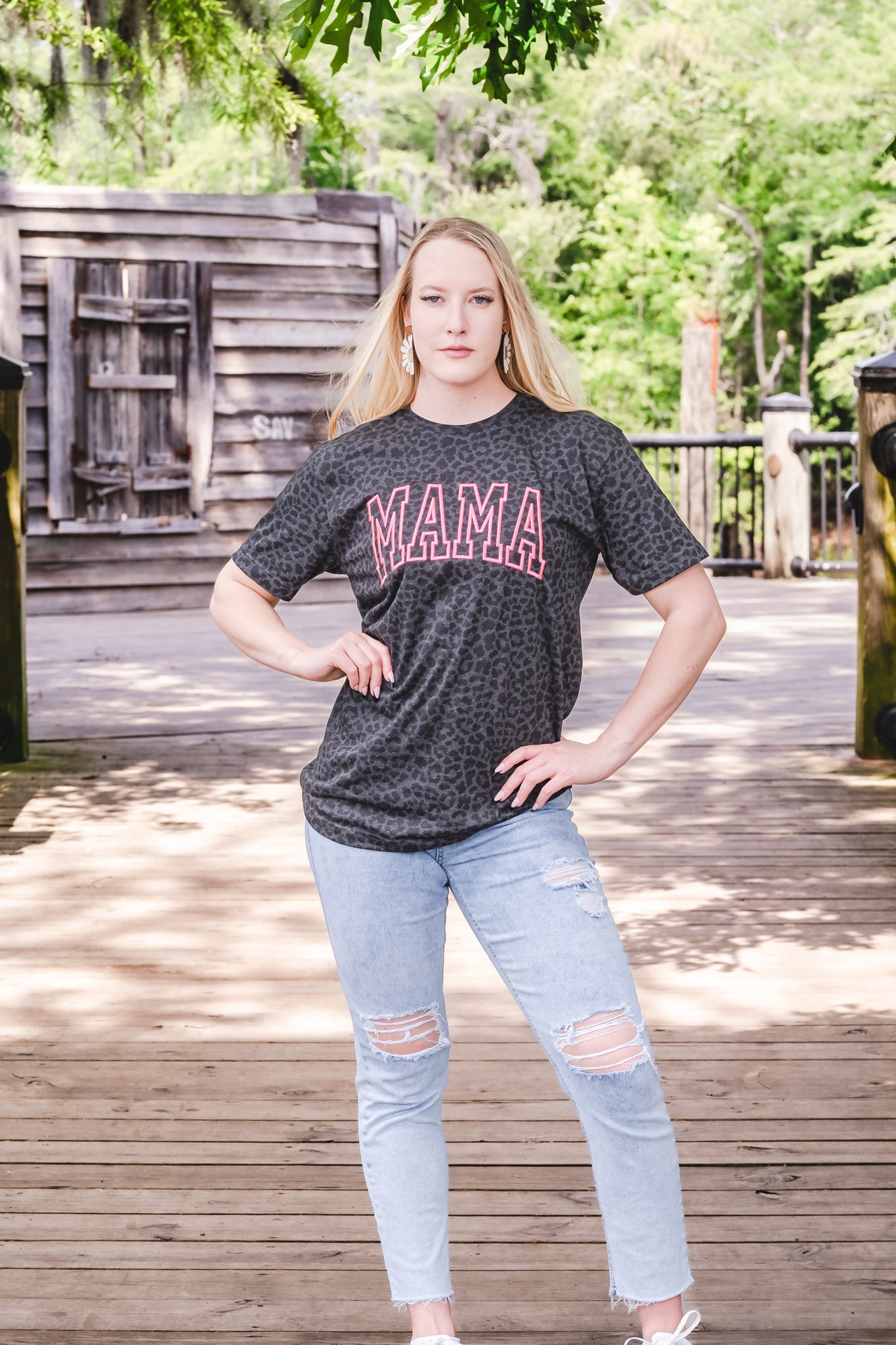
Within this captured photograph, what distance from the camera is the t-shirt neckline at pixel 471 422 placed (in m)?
2.05

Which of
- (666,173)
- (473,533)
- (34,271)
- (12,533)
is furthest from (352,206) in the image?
(666,173)

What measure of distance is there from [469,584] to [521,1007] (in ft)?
1.77

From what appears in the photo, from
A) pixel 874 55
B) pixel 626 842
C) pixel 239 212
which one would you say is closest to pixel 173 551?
pixel 239 212

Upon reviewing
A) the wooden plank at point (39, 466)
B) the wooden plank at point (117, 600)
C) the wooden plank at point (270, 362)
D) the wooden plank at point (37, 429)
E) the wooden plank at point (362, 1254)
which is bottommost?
the wooden plank at point (362, 1254)

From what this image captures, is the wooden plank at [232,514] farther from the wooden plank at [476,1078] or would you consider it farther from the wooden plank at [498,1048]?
the wooden plank at [476,1078]

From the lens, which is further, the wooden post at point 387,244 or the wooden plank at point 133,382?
the wooden post at point 387,244

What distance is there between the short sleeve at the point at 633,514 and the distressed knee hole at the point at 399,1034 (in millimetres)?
624

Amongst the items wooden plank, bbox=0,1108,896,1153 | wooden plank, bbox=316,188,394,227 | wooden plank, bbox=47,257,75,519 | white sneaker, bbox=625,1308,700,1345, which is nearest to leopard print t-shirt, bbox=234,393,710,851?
white sneaker, bbox=625,1308,700,1345

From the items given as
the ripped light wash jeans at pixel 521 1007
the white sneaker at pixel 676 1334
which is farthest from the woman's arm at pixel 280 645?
the white sneaker at pixel 676 1334

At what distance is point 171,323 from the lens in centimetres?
1134

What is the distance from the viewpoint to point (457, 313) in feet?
6.64

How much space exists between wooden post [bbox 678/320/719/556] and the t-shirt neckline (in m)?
11.8

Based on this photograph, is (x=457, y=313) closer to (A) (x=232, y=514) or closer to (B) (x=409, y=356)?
(B) (x=409, y=356)

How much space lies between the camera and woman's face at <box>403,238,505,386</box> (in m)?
2.03
